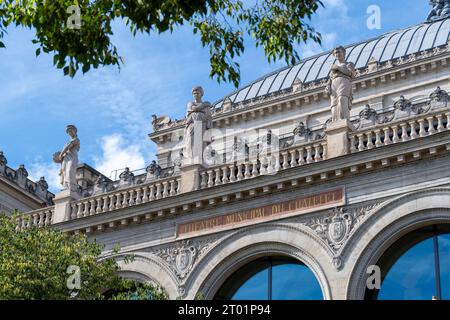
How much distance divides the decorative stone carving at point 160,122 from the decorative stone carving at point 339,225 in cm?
1897

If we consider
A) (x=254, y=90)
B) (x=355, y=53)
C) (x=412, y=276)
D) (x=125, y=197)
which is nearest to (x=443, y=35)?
(x=355, y=53)

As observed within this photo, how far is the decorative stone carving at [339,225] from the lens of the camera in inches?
1110

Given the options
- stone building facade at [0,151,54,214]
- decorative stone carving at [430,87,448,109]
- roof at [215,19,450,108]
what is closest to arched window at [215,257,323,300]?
decorative stone carving at [430,87,448,109]

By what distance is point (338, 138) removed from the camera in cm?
2925

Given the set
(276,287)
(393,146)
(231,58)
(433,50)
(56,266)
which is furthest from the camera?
(433,50)

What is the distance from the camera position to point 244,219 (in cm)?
3014

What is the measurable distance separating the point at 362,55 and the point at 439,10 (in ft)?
21.7

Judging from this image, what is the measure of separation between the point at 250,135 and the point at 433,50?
7.97 m

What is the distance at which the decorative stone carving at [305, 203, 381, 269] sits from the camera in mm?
28188

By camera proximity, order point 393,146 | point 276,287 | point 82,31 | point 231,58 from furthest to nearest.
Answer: point 276,287, point 393,146, point 231,58, point 82,31

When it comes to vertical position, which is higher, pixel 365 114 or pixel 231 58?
pixel 365 114

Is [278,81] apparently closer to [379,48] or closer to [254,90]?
[254,90]
